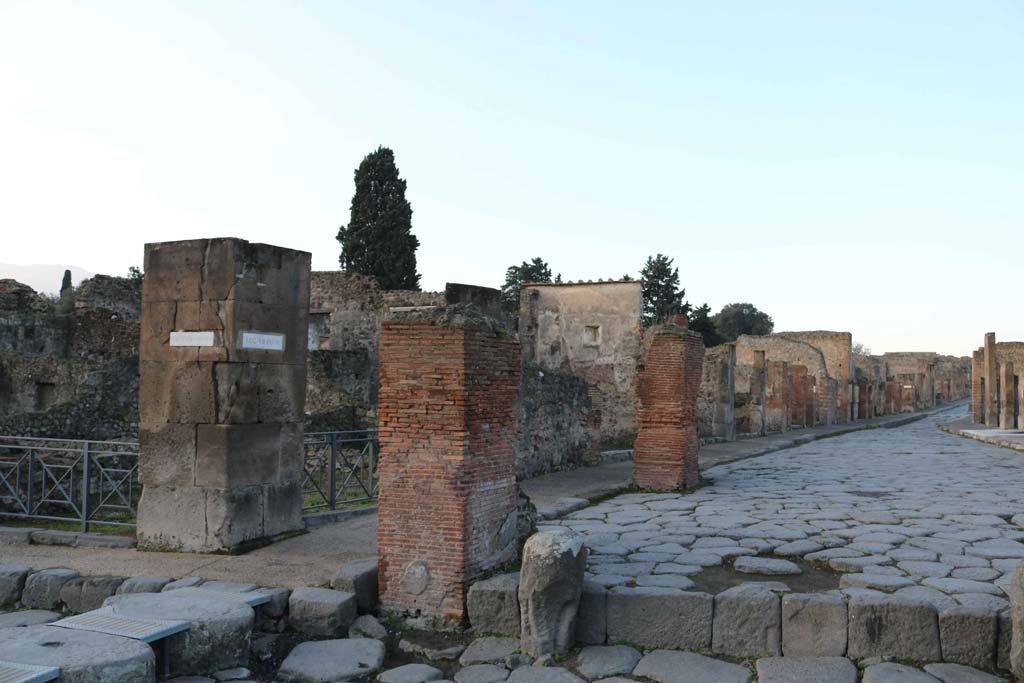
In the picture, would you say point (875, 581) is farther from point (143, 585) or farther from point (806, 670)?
point (143, 585)

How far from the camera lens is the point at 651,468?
10203mm

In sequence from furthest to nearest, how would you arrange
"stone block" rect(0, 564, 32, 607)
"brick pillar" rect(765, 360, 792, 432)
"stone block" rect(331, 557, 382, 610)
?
"brick pillar" rect(765, 360, 792, 432)
"stone block" rect(0, 564, 32, 607)
"stone block" rect(331, 557, 382, 610)

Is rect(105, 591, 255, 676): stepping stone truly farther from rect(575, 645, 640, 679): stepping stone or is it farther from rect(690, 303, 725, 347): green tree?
rect(690, 303, 725, 347): green tree

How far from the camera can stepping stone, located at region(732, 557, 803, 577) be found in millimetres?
5684

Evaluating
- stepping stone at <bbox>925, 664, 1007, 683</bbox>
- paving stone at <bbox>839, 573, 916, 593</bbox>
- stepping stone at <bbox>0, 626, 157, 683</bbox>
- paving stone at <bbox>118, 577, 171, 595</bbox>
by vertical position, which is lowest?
stepping stone at <bbox>925, 664, 1007, 683</bbox>

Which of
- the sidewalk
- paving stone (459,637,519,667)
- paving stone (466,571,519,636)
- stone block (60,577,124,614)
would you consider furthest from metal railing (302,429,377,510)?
the sidewalk

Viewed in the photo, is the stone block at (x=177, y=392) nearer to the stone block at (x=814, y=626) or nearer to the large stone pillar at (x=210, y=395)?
the large stone pillar at (x=210, y=395)

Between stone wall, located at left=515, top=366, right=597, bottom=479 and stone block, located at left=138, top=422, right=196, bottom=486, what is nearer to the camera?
stone block, located at left=138, top=422, right=196, bottom=486

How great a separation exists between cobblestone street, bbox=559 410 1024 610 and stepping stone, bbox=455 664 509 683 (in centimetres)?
102

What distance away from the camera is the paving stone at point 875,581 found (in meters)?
5.18

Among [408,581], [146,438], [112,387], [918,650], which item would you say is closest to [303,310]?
[146,438]

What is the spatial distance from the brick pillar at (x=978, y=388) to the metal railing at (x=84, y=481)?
81.9ft

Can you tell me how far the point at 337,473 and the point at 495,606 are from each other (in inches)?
305

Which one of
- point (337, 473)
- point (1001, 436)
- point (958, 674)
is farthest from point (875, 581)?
point (1001, 436)
